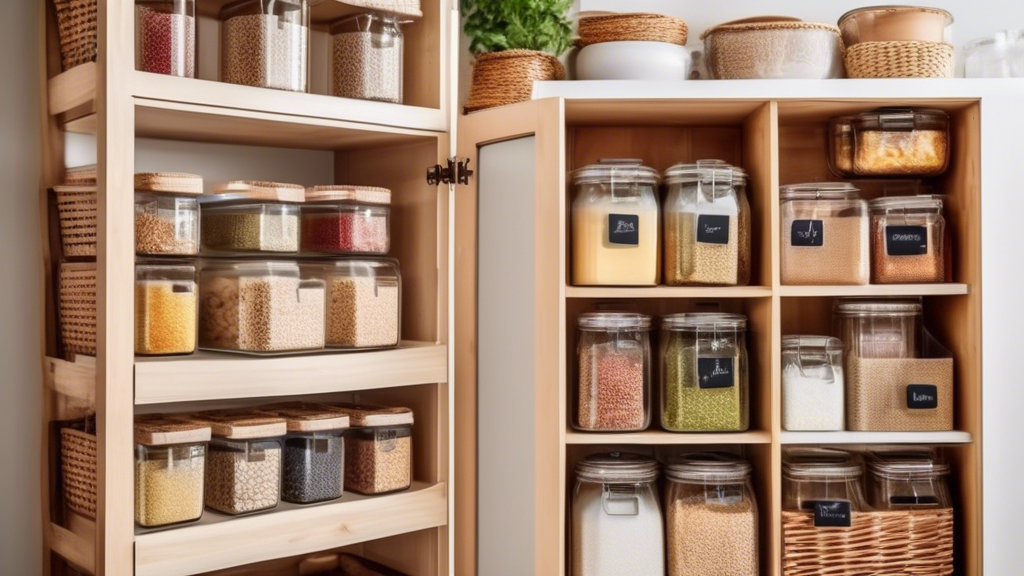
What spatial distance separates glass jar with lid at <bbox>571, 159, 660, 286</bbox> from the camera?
2.17 meters

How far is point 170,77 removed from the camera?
6.09 ft

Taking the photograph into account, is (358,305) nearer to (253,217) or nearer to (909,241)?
(253,217)

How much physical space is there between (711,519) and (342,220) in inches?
39.2

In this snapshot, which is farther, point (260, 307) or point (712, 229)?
point (712, 229)

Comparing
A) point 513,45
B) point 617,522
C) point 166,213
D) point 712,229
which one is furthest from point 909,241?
point 166,213

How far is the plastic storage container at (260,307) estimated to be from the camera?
2.00m

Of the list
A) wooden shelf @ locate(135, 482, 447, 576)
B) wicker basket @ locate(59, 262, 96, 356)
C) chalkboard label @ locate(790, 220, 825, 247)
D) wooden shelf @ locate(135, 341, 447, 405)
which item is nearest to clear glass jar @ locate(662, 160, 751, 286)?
chalkboard label @ locate(790, 220, 825, 247)

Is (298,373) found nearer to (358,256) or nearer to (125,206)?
(358,256)

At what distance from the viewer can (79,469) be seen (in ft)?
6.49

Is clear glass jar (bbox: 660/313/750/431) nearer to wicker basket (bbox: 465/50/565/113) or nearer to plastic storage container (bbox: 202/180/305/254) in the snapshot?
wicker basket (bbox: 465/50/565/113)

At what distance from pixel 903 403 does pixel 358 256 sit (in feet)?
3.97

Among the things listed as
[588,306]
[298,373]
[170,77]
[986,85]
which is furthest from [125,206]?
[986,85]

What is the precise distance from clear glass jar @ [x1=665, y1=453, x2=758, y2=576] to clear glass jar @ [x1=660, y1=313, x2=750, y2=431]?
0.31ft

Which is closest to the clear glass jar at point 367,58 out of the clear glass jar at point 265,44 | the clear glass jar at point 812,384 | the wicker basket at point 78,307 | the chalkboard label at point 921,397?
the clear glass jar at point 265,44
